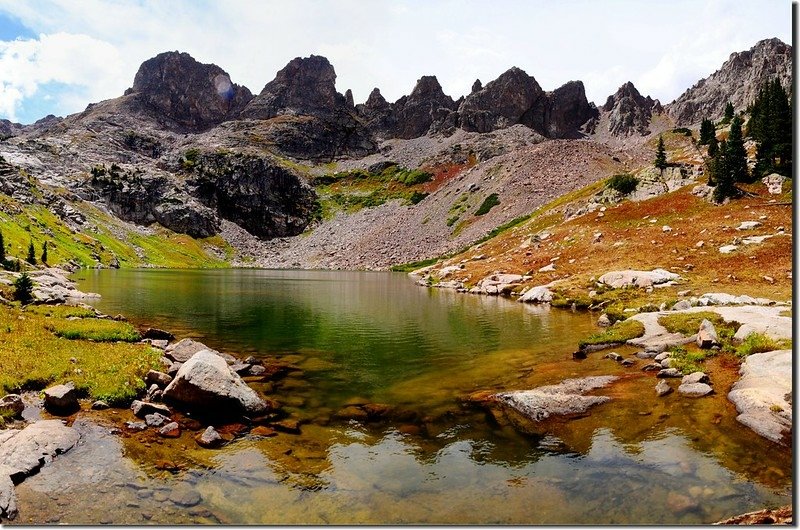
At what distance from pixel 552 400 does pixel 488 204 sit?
500 feet

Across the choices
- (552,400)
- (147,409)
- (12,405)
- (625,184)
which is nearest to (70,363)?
(12,405)

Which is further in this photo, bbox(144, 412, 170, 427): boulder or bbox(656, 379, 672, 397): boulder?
bbox(656, 379, 672, 397): boulder

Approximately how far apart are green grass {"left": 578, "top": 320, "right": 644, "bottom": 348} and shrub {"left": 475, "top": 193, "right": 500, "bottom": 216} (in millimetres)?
133298

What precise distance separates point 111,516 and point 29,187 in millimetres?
227844

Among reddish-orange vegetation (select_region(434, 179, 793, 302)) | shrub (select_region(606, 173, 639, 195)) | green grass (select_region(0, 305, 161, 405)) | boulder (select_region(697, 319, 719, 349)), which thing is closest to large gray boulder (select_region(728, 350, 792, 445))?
boulder (select_region(697, 319, 719, 349))

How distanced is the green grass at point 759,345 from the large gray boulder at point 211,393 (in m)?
24.6

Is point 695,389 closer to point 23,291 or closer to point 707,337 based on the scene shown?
point 707,337

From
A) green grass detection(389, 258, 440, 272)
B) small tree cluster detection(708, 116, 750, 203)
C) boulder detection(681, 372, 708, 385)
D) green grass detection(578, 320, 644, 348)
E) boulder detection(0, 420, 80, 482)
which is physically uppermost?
small tree cluster detection(708, 116, 750, 203)

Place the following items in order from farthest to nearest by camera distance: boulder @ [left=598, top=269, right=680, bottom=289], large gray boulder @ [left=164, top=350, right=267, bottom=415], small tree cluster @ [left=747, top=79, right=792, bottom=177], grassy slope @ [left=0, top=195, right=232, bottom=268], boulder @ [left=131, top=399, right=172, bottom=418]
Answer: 1. grassy slope @ [left=0, top=195, right=232, bottom=268]
2. small tree cluster @ [left=747, top=79, right=792, bottom=177]
3. boulder @ [left=598, top=269, right=680, bottom=289]
4. large gray boulder @ [left=164, top=350, right=267, bottom=415]
5. boulder @ [left=131, top=399, right=172, bottom=418]

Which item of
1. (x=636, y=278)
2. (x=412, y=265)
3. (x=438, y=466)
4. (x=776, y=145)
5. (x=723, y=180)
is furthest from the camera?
(x=412, y=265)

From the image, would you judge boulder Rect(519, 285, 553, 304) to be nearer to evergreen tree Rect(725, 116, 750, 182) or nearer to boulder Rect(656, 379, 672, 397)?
boulder Rect(656, 379, 672, 397)

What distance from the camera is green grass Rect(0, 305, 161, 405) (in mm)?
21391

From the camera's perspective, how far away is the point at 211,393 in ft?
65.3

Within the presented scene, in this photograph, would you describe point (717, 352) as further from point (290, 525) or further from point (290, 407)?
point (290, 525)
